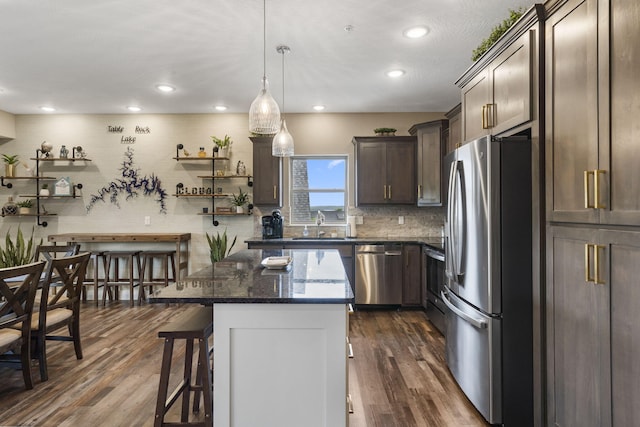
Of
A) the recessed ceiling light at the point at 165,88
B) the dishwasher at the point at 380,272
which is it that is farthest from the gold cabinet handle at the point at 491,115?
the recessed ceiling light at the point at 165,88

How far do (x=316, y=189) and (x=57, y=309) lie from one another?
332 cm

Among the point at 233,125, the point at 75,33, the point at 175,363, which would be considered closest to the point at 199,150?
the point at 233,125

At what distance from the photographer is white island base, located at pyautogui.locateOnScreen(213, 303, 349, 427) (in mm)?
1617

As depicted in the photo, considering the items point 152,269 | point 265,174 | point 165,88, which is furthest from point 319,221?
point 165,88

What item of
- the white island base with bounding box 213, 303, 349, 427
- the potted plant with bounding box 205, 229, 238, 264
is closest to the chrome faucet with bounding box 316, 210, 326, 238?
the potted plant with bounding box 205, 229, 238, 264

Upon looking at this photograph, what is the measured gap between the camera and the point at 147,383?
8.52 ft

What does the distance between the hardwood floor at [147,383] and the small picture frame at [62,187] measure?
221cm

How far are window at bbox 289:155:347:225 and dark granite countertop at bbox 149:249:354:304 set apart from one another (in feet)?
8.66

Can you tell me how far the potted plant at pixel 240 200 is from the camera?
5.03 metres

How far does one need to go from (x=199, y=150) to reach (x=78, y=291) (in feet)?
8.81

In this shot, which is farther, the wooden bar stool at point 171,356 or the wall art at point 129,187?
Result: the wall art at point 129,187

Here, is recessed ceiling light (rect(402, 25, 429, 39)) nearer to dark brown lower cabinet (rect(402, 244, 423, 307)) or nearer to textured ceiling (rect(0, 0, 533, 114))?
textured ceiling (rect(0, 0, 533, 114))

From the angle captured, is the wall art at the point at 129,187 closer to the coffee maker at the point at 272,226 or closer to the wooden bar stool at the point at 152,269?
the wooden bar stool at the point at 152,269

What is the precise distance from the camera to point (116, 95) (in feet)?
14.3
